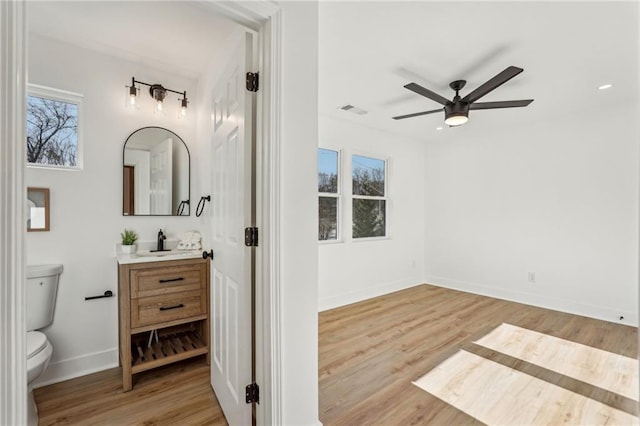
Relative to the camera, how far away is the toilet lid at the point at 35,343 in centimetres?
164

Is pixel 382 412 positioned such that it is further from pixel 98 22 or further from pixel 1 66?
pixel 98 22

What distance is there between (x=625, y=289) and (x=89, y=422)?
5074 millimetres

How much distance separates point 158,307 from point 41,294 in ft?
2.35

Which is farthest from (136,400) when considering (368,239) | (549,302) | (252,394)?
(549,302)

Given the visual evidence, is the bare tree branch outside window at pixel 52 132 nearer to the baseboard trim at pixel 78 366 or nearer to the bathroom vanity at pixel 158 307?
the bathroom vanity at pixel 158 307

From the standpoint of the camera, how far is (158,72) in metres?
2.48

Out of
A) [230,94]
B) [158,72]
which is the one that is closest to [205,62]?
[158,72]

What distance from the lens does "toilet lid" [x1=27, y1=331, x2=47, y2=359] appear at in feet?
5.38

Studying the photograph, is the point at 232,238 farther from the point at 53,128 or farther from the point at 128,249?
the point at 53,128

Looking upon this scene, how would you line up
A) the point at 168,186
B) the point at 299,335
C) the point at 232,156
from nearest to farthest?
the point at 299,335
the point at 232,156
the point at 168,186

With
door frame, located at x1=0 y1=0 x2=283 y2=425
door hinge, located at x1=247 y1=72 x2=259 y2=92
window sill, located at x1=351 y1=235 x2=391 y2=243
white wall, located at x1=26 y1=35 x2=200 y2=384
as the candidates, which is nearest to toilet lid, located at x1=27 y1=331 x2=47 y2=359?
white wall, located at x1=26 y1=35 x2=200 y2=384

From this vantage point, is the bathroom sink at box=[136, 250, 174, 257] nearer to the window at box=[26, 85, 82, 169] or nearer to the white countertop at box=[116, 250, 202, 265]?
the white countertop at box=[116, 250, 202, 265]

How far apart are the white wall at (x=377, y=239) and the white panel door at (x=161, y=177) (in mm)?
1878

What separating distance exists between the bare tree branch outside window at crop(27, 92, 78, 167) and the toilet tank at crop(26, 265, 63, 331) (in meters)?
0.74
